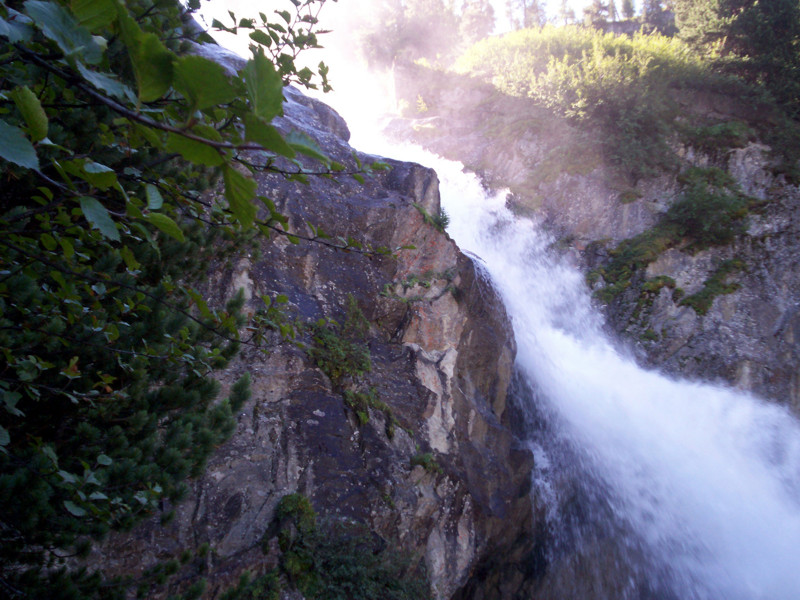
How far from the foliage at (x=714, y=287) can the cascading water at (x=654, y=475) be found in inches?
93.3

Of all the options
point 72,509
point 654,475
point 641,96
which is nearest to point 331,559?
point 72,509

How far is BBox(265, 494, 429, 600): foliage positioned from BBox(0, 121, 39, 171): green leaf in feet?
15.3

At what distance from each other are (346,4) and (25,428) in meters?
33.9

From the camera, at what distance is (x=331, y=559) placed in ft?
15.0

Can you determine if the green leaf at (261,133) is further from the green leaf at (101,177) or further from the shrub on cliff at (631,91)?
the shrub on cliff at (631,91)

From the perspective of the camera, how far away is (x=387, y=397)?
21.0 feet

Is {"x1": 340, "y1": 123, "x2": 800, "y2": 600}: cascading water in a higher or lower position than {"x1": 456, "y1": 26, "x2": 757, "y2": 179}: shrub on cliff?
lower

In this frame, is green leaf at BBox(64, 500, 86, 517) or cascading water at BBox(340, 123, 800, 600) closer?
green leaf at BBox(64, 500, 86, 517)

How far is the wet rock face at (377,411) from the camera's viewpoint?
4.41 m

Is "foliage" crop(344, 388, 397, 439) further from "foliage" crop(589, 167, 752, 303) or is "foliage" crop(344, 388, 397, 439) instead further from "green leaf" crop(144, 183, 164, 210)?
"foliage" crop(589, 167, 752, 303)

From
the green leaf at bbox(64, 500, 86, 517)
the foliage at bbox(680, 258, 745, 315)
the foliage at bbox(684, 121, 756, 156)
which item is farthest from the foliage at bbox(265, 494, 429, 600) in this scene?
the foliage at bbox(684, 121, 756, 156)

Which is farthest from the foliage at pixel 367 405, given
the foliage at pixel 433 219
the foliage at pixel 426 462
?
the foliage at pixel 433 219

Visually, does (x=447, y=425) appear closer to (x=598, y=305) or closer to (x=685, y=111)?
(x=598, y=305)

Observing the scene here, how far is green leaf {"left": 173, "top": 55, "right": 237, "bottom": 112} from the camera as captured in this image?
0.60 m
